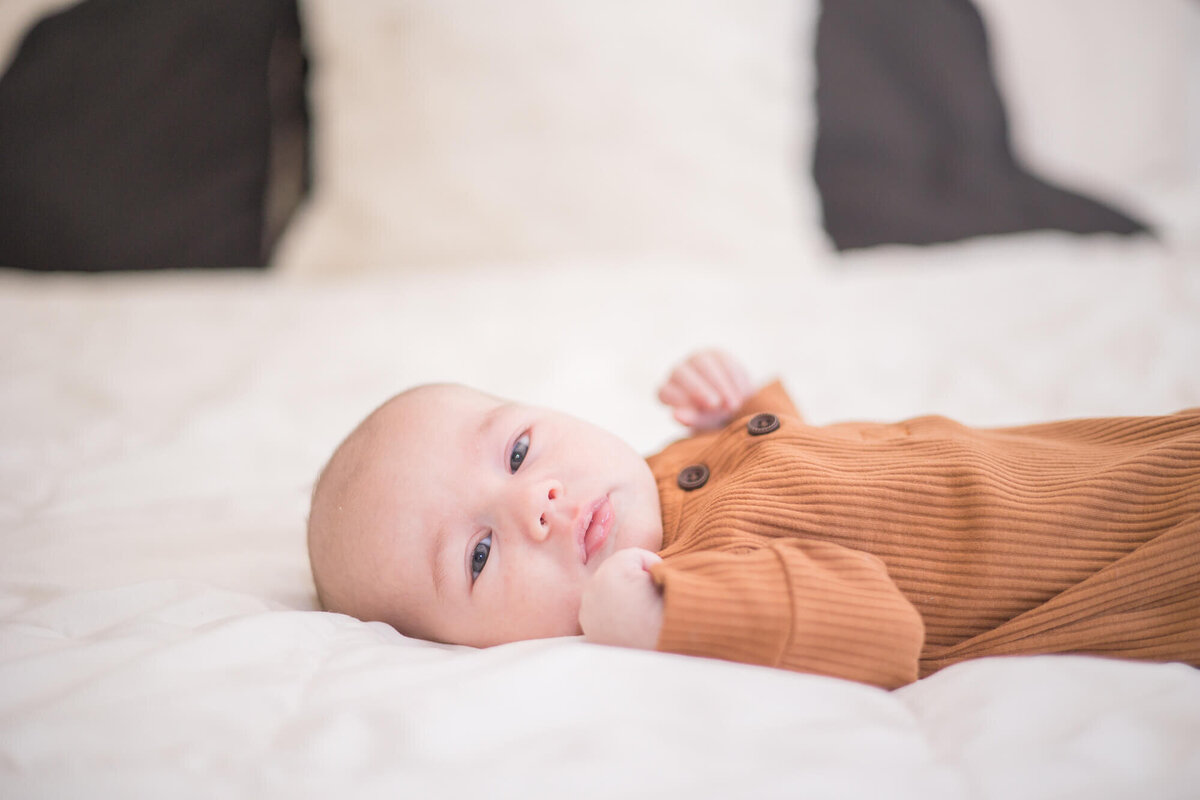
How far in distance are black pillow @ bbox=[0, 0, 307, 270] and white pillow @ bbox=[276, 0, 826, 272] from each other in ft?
0.44

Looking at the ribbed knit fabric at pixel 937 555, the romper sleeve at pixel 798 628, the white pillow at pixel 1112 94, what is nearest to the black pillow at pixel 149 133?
the ribbed knit fabric at pixel 937 555

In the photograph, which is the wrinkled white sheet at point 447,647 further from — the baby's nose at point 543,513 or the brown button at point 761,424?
the brown button at point 761,424

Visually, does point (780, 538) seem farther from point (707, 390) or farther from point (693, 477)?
point (707, 390)

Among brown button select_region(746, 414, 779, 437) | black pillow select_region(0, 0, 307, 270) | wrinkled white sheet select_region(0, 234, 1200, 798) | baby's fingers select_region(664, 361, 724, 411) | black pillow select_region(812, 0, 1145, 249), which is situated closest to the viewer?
wrinkled white sheet select_region(0, 234, 1200, 798)

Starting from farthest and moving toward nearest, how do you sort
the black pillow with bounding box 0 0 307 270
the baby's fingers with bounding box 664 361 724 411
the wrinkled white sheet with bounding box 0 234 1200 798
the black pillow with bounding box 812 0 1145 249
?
the black pillow with bounding box 812 0 1145 249 < the black pillow with bounding box 0 0 307 270 < the baby's fingers with bounding box 664 361 724 411 < the wrinkled white sheet with bounding box 0 234 1200 798

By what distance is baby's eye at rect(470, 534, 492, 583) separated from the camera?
2.68 ft

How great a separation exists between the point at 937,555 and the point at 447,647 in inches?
17.4

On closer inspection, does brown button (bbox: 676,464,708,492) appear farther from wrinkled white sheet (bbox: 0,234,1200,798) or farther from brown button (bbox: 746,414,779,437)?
wrinkled white sheet (bbox: 0,234,1200,798)

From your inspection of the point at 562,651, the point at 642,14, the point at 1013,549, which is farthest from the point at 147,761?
the point at 642,14

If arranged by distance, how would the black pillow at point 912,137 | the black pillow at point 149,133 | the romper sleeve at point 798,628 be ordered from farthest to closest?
the black pillow at point 912,137 → the black pillow at point 149,133 → the romper sleeve at point 798,628

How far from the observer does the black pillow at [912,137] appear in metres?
2.09

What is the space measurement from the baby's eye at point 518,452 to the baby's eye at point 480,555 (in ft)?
0.26

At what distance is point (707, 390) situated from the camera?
43.0 inches

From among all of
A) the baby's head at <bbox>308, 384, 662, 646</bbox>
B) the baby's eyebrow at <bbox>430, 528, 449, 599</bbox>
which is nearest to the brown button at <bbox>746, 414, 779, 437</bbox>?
the baby's head at <bbox>308, 384, 662, 646</bbox>
